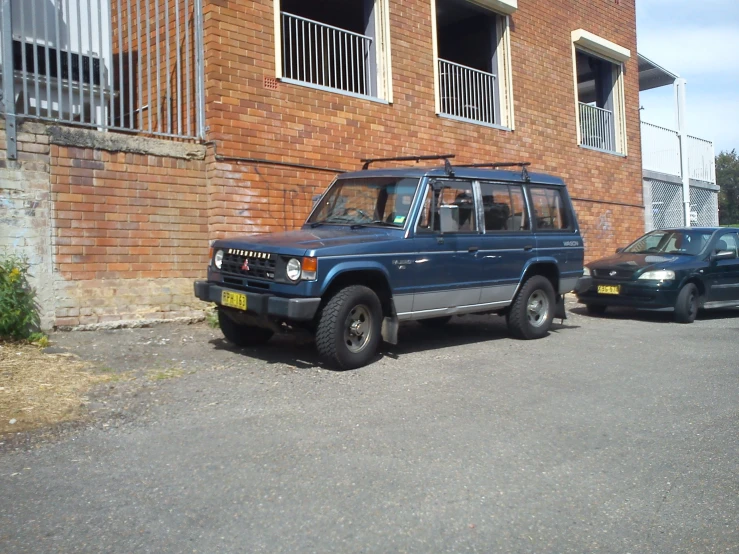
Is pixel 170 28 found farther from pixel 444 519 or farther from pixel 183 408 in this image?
pixel 444 519

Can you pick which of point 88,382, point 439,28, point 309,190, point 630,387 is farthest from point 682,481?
point 439,28

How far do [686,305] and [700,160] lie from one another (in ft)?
41.1

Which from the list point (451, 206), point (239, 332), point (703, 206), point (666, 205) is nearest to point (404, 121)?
point (451, 206)

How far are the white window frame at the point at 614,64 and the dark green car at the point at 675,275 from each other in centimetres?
478

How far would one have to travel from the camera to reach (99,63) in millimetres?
8375

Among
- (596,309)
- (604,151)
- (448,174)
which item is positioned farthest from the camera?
(604,151)

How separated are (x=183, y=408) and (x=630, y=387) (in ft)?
12.3

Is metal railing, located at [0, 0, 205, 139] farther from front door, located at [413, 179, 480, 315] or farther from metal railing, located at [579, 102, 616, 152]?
metal railing, located at [579, 102, 616, 152]

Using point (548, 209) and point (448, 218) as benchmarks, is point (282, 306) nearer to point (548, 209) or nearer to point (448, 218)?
point (448, 218)

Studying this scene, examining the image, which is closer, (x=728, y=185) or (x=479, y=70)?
(x=479, y=70)

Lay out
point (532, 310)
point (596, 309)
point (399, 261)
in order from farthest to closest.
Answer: point (596, 309) → point (532, 310) → point (399, 261)

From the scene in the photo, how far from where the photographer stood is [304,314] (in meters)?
6.26

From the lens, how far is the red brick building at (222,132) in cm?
805

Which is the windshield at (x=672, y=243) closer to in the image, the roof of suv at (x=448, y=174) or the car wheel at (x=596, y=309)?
the car wheel at (x=596, y=309)
